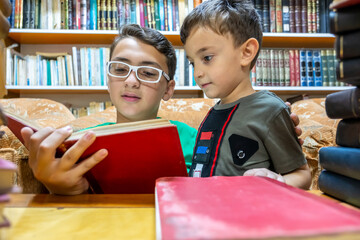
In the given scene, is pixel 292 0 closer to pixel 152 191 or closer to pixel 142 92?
pixel 142 92

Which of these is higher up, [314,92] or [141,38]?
[141,38]

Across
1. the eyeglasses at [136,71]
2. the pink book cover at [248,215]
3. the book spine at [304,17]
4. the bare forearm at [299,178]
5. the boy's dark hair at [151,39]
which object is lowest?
the bare forearm at [299,178]

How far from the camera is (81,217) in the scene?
16.6 inches

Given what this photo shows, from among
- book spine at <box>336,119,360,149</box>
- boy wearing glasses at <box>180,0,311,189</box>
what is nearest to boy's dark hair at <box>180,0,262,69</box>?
boy wearing glasses at <box>180,0,311,189</box>

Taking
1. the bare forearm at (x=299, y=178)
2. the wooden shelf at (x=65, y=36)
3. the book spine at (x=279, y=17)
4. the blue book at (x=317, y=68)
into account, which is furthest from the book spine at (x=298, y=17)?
the bare forearm at (x=299, y=178)

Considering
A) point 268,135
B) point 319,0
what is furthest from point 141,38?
point 319,0

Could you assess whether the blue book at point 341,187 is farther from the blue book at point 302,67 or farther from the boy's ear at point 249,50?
the blue book at point 302,67

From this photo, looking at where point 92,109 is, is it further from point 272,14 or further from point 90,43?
point 272,14

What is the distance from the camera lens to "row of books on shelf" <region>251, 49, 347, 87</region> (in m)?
2.54

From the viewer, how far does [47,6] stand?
243 cm

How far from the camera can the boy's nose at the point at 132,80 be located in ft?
3.57

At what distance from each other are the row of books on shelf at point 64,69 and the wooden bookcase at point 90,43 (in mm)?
68

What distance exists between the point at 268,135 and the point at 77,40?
224 cm

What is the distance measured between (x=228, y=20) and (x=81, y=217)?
2.50 ft
